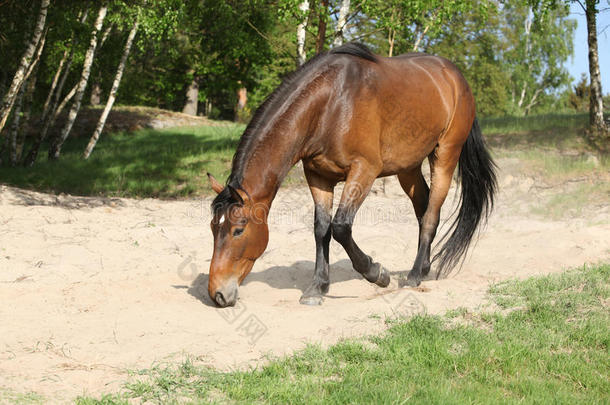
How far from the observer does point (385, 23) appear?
12.3 m

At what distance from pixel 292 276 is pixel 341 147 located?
1955mm

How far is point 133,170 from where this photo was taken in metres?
13.4

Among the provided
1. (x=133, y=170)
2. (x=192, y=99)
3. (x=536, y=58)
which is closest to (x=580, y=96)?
(x=536, y=58)

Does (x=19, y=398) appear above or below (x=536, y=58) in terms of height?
below

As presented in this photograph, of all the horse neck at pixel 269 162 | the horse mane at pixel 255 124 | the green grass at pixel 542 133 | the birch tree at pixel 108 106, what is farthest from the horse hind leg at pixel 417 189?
the birch tree at pixel 108 106

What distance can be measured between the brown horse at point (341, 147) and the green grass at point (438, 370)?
1267 millimetres

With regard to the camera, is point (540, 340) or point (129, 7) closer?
point (540, 340)

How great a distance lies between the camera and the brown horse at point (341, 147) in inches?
183

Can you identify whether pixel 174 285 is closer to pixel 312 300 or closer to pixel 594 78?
pixel 312 300

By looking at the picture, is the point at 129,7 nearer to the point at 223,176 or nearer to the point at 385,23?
the point at 223,176

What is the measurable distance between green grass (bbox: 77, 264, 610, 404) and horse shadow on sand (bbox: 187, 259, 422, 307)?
1.82 metres

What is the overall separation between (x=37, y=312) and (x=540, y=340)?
3.71 meters

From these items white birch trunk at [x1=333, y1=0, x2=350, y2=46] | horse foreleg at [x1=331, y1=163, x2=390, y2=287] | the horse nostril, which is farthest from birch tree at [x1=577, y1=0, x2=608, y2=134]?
the horse nostril

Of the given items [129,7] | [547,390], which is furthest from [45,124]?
[547,390]
